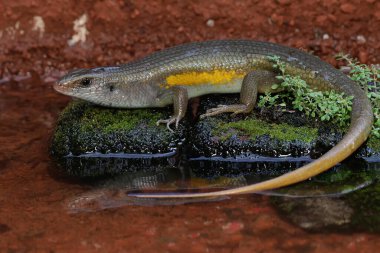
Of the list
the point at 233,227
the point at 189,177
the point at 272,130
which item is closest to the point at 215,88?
the point at 272,130

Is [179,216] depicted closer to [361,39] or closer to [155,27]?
[155,27]

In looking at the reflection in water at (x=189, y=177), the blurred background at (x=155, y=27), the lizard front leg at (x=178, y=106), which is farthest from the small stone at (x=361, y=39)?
the lizard front leg at (x=178, y=106)

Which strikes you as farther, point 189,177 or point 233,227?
point 189,177

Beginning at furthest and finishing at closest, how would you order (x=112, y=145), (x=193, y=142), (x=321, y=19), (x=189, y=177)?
(x=321, y=19) → (x=112, y=145) → (x=193, y=142) → (x=189, y=177)

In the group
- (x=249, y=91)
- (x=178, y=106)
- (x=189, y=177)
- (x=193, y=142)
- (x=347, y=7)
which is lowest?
(x=189, y=177)

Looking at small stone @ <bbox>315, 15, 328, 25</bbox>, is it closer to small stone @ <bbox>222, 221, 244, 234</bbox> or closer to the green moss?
the green moss

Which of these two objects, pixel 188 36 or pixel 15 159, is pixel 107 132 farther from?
pixel 188 36
